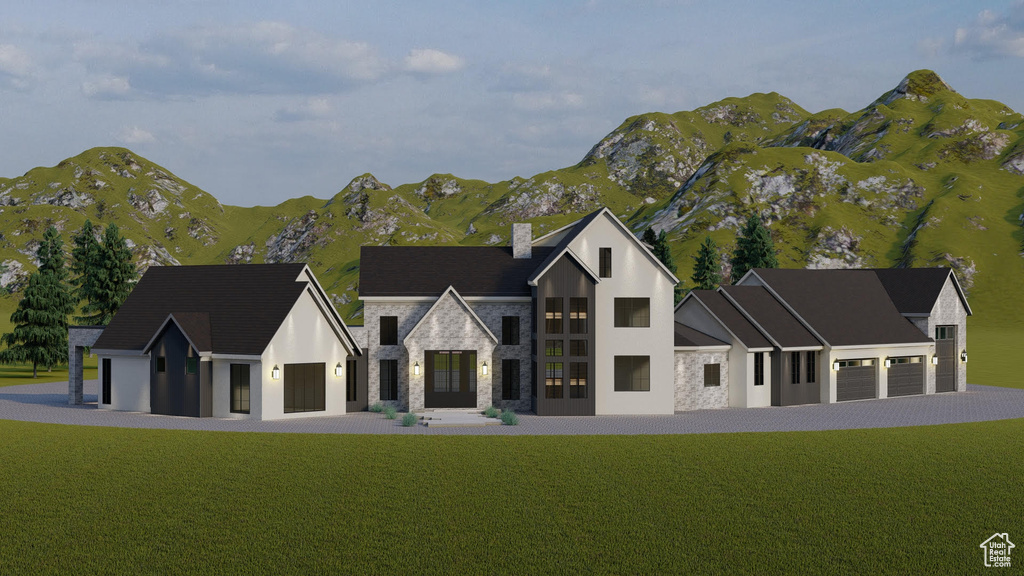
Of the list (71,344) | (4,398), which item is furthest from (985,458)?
(4,398)

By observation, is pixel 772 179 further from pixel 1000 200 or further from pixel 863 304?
pixel 863 304

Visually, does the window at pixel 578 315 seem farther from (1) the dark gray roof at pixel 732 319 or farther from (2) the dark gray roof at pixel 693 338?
(1) the dark gray roof at pixel 732 319

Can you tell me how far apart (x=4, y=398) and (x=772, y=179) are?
16905cm

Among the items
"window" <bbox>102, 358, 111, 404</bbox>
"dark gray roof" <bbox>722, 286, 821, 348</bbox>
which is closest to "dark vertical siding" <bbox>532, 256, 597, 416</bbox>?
"dark gray roof" <bbox>722, 286, 821, 348</bbox>

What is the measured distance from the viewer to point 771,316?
4578cm

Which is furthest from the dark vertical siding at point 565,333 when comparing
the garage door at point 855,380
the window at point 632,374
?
the garage door at point 855,380

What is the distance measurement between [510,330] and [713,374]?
35.2 ft

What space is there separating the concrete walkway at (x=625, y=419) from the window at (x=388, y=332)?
12.6 ft

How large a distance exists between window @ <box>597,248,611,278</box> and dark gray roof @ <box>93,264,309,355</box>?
13964 millimetres

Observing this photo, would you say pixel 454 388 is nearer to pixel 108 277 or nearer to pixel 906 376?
pixel 906 376

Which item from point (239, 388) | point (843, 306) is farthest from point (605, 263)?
point (239, 388)

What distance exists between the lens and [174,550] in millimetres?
15359

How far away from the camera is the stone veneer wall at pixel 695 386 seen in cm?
4191

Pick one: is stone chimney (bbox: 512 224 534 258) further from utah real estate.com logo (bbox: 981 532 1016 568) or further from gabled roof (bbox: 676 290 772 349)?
utah real estate.com logo (bbox: 981 532 1016 568)
